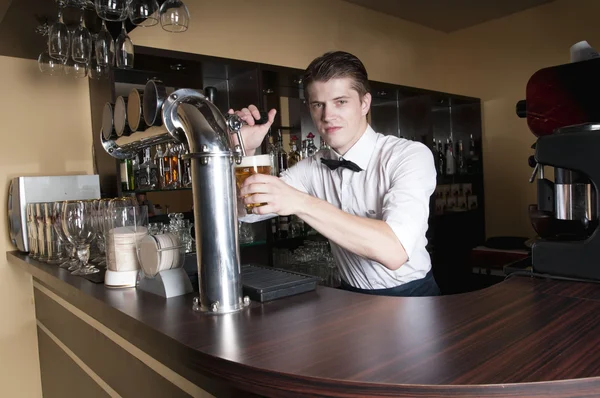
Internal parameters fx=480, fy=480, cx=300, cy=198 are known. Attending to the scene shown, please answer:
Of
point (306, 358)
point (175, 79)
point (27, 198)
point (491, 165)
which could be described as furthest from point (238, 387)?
point (491, 165)

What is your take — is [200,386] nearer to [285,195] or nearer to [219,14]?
[285,195]

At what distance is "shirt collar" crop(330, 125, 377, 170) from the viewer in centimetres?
191

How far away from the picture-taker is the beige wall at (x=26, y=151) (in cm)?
251

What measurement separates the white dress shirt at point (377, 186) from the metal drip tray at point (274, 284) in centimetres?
33

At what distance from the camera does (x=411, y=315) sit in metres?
1.05

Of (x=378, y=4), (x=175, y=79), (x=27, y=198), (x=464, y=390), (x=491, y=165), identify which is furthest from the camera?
(x=491, y=165)

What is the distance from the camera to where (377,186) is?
1891mm

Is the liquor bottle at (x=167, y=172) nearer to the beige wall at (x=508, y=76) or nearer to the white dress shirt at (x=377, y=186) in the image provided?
the white dress shirt at (x=377, y=186)

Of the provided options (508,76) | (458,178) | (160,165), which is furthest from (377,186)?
(508,76)

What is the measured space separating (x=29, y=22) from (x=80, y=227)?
0.94m

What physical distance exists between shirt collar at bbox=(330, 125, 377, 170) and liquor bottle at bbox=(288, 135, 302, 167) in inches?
55.0

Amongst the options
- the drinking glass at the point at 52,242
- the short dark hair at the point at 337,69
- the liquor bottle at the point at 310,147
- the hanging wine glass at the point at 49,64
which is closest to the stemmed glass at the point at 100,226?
the drinking glass at the point at 52,242

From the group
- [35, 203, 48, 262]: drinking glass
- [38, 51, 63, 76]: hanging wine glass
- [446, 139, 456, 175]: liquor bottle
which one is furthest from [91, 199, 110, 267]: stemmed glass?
[446, 139, 456, 175]: liquor bottle

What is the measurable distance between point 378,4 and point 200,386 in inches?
153
